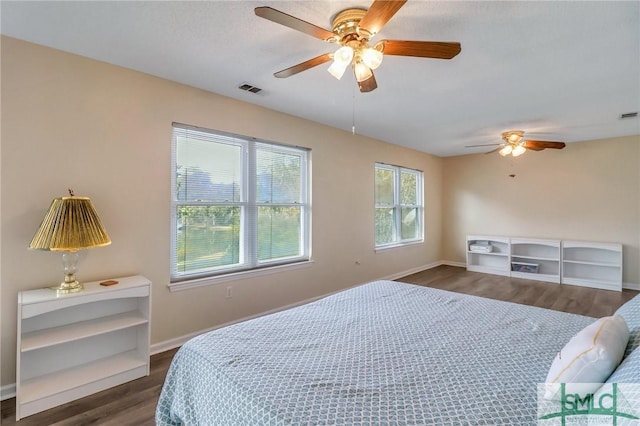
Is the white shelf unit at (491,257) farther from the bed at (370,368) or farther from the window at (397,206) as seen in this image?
the bed at (370,368)

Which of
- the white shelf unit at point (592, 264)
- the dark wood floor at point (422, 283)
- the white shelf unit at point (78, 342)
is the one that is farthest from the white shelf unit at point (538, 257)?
the white shelf unit at point (78, 342)

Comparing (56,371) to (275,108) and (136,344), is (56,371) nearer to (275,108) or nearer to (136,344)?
(136,344)

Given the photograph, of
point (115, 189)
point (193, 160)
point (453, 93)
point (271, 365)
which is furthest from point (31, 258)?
point (453, 93)

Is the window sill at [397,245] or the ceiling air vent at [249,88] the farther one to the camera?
the window sill at [397,245]

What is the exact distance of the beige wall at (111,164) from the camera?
2094mm

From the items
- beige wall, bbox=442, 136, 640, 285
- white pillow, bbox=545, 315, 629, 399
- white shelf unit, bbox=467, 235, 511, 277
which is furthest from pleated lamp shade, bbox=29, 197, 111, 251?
beige wall, bbox=442, 136, 640, 285

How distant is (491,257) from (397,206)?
2.34 metres

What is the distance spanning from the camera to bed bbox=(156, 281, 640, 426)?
1.07 metres

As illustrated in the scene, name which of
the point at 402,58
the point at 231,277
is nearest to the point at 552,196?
the point at 402,58

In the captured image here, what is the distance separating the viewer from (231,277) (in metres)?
3.25

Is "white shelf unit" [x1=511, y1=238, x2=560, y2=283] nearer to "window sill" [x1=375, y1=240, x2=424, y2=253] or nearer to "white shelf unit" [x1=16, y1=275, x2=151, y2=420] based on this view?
"window sill" [x1=375, y1=240, x2=424, y2=253]

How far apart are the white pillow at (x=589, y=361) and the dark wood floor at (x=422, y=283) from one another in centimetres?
219

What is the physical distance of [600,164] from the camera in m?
5.10

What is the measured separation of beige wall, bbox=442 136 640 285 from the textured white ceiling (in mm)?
1839
